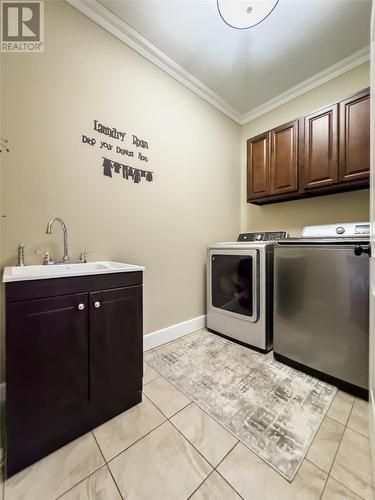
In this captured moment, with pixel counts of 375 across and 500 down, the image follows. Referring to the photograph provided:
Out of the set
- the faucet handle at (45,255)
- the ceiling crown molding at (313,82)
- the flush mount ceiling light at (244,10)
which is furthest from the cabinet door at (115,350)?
the ceiling crown molding at (313,82)

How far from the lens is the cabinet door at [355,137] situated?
1611 millimetres

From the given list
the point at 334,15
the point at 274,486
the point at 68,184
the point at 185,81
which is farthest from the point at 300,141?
the point at 274,486

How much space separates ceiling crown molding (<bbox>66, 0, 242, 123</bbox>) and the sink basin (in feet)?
6.05

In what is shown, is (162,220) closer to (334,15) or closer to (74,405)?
(74,405)

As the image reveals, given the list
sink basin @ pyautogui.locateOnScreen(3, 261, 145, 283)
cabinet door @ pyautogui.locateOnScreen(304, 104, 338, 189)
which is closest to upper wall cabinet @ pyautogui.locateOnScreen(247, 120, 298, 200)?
cabinet door @ pyautogui.locateOnScreen(304, 104, 338, 189)

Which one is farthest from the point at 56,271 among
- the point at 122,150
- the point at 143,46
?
the point at 143,46

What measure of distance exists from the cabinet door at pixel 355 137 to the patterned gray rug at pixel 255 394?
5.49 feet

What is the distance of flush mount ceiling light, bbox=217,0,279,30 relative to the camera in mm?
1321

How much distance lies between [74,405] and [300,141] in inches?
105

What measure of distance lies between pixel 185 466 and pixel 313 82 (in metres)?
3.28

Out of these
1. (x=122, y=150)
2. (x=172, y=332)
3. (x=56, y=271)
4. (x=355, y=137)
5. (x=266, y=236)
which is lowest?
(x=172, y=332)

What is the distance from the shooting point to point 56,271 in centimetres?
125

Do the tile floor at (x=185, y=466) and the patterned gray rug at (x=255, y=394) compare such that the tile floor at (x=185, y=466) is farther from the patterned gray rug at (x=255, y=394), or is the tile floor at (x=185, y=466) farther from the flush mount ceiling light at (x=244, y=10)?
the flush mount ceiling light at (x=244, y=10)

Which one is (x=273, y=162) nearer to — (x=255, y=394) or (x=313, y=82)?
(x=313, y=82)
